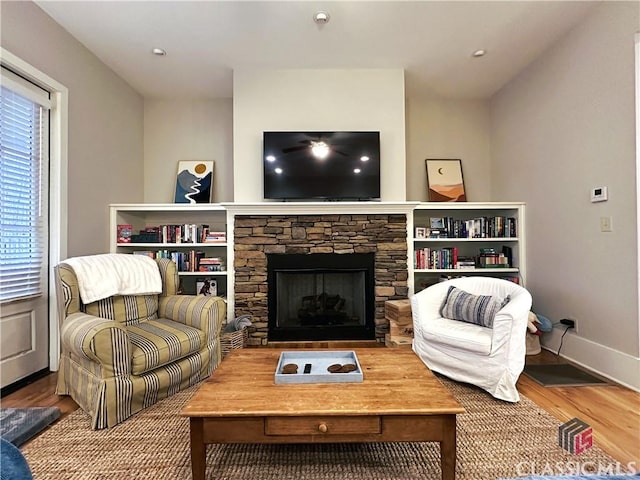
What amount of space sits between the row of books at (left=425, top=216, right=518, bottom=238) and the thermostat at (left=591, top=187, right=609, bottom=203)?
40.5 inches

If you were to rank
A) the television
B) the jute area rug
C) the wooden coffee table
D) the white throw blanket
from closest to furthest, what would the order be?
the wooden coffee table
the jute area rug
the white throw blanket
the television

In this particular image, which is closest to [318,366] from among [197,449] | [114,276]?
[197,449]

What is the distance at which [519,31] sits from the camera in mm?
2867

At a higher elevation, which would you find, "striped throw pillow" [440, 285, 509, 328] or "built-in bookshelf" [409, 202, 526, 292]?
Answer: "built-in bookshelf" [409, 202, 526, 292]

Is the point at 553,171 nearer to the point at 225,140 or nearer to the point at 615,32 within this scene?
the point at 615,32

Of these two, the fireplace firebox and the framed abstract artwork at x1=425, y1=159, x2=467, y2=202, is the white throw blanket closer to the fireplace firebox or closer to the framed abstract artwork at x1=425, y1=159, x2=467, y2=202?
the fireplace firebox

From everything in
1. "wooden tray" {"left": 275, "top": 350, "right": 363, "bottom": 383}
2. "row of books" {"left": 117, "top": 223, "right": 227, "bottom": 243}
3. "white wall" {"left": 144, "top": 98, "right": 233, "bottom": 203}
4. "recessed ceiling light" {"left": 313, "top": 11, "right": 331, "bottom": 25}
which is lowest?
"wooden tray" {"left": 275, "top": 350, "right": 363, "bottom": 383}

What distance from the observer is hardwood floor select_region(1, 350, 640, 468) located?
5.60 ft

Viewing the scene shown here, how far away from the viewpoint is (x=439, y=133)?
4230mm

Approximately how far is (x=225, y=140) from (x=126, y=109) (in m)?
1.06

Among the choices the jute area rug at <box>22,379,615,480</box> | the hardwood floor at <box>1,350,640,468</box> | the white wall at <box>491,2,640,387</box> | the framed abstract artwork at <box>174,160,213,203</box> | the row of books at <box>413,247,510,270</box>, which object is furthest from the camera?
the framed abstract artwork at <box>174,160,213,203</box>

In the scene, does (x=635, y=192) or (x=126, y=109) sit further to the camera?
(x=126, y=109)

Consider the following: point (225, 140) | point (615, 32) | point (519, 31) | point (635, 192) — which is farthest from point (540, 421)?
point (225, 140)

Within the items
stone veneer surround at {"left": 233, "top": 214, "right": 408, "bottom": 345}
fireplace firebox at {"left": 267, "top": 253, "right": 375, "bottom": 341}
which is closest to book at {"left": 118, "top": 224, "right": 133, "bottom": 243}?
stone veneer surround at {"left": 233, "top": 214, "right": 408, "bottom": 345}
